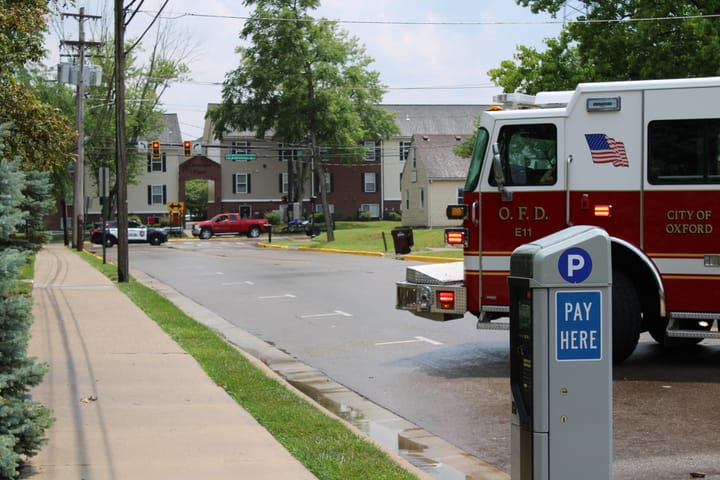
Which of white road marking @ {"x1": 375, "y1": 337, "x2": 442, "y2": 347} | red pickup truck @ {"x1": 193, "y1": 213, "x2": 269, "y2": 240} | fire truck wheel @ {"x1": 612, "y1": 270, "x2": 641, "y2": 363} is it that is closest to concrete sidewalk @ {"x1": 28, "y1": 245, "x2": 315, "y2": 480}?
white road marking @ {"x1": 375, "y1": 337, "x2": 442, "y2": 347}

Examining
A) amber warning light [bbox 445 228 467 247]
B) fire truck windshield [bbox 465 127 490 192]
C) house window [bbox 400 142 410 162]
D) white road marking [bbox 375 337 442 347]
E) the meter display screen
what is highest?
house window [bbox 400 142 410 162]

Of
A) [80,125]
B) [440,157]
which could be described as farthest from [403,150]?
[80,125]

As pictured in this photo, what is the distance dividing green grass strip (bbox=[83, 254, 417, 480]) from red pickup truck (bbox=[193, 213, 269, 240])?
5381cm

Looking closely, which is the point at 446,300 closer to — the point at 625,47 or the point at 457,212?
the point at 457,212

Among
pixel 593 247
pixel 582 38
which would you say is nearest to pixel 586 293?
pixel 593 247

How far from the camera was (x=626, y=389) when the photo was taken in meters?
9.10

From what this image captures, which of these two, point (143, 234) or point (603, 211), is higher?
point (603, 211)

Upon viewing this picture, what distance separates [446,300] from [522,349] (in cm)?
606

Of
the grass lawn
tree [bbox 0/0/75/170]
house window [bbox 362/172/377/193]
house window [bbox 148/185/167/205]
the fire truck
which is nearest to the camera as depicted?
the fire truck

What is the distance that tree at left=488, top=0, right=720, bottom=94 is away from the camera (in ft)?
94.6

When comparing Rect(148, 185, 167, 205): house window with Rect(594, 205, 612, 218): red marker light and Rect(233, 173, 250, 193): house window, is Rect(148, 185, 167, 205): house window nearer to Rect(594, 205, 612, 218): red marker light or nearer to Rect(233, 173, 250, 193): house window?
Rect(233, 173, 250, 193): house window

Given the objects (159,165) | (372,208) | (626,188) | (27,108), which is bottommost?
(372,208)

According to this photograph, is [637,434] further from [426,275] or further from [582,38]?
[582,38]

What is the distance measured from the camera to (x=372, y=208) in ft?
271
